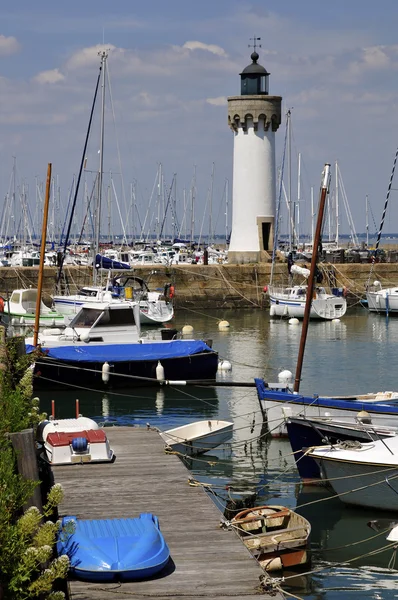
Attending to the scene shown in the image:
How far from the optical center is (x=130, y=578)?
925cm

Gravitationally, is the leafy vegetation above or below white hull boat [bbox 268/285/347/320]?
above

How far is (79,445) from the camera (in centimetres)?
1334

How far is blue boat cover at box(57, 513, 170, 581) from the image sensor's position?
30.1 feet

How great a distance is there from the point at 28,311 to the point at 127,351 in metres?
15.1

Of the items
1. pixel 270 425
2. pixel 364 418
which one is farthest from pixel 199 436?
pixel 364 418

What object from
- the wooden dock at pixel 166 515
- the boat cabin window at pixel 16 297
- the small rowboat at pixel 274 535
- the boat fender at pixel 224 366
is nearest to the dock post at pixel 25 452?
the wooden dock at pixel 166 515

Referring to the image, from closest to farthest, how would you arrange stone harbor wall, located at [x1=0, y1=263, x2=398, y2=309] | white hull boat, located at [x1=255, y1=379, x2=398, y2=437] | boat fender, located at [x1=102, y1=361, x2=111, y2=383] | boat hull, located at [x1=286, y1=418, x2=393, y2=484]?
1. boat hull, located at [x1=286, y1=418, x2=393, y2=484]
2. white hull boat, located at [x1=255, y1=379, x2=398, y2=437]
3. boat fender, located at [x1=102, y1=361, x2=111, y2=383]
4. stone harbor wall, located at [x1=0, y1=263, x2=398, y2=309]

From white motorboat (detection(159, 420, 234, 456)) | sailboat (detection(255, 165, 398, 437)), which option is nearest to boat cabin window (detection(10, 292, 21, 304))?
sailboat (detection(255, 165, 398, 437))

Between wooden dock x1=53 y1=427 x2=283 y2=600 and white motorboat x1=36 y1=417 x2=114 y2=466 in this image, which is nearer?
wooden dock x1=53 y1=427 x2=283 y2=600

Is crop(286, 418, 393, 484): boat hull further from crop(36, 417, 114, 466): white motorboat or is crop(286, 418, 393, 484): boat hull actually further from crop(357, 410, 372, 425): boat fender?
crop(36, 417, 114, 466): white motorboat

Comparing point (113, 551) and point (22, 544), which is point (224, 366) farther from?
point (22, 544)

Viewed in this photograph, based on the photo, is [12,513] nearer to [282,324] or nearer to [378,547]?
[378,547]

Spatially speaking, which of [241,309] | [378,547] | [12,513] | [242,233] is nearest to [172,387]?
[378,547]

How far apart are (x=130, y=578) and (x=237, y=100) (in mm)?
46511
